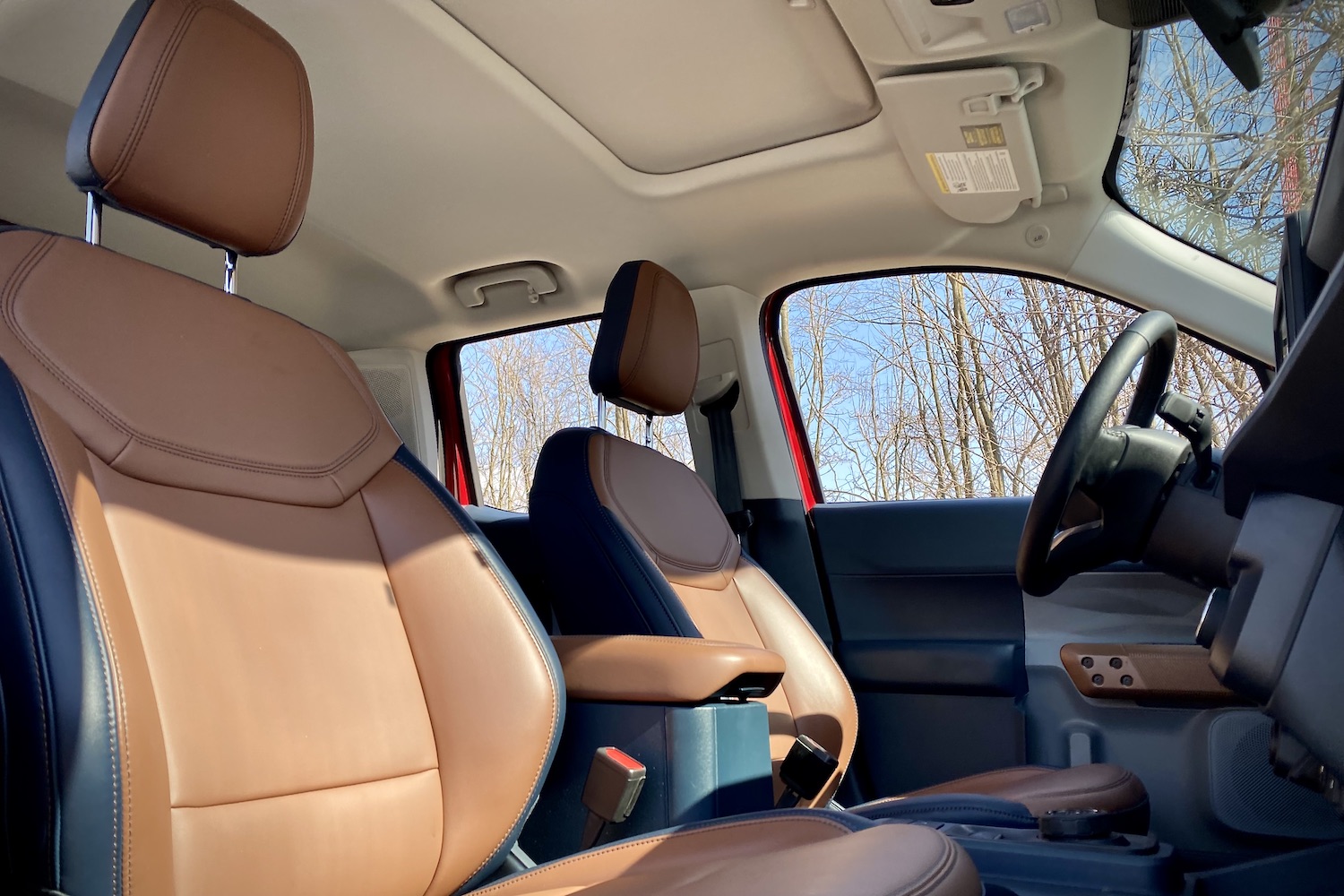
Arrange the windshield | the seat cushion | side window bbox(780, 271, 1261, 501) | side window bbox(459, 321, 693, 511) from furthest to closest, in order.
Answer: side window bbox(459, 321, 693, 511), side window bbox(780, 271, 1261, 501), the windshield, the seat cushion

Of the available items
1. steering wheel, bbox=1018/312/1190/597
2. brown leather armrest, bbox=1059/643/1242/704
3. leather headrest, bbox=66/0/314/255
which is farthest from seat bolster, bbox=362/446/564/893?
brown leather armrest, bbox=1059/643/1242/704

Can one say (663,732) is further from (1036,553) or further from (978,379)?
(978,379)

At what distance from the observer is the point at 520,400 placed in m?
3.28

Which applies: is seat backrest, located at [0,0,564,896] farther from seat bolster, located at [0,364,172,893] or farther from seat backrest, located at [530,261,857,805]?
seat backrest, located at [530,261,857,805]

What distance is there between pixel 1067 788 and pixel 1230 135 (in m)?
1.30

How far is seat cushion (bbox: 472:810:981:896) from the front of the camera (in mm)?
777

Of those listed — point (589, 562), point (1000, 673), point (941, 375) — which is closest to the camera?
point (589, 562)

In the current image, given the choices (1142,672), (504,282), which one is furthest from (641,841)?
(504,282)

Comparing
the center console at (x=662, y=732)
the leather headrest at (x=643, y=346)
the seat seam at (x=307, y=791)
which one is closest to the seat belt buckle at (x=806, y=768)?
the center console at (x=662, y=732)

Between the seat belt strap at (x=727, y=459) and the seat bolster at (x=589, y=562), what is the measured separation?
88 centimetres

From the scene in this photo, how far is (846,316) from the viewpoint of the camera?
2863mm

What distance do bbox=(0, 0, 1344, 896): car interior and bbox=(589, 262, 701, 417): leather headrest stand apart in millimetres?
14

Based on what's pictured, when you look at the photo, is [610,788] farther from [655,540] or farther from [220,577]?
[655,540]

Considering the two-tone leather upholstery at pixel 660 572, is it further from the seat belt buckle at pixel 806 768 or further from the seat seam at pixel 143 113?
the seat seam at pixel 143 113
